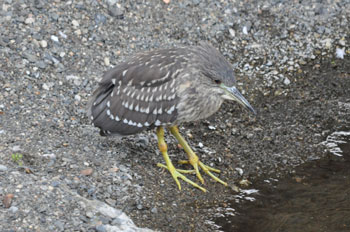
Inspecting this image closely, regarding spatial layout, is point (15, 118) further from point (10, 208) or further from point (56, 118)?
point (10, 208)

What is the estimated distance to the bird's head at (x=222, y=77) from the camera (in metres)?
6.99

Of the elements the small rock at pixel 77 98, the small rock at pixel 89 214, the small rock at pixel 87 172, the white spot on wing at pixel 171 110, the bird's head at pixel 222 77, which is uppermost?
the bird's head at pixel 222 77

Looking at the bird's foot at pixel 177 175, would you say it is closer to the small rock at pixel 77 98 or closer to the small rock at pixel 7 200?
the small rock at pixel 77 98

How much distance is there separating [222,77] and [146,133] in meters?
1.70

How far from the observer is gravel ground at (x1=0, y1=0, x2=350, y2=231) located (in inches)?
267

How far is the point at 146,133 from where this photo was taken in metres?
8.25

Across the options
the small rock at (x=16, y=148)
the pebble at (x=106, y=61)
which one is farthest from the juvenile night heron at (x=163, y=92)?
the pebble at (x=106, y=61)

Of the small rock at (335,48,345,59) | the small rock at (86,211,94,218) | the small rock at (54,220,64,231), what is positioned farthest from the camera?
the small rock at (335,48,345,59)

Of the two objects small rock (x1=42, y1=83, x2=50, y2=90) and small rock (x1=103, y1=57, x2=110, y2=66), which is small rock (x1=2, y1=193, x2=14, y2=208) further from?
small rock (x1=103, y1=57, x2=110, y2=66)

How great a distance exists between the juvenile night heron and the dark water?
0.73 metres

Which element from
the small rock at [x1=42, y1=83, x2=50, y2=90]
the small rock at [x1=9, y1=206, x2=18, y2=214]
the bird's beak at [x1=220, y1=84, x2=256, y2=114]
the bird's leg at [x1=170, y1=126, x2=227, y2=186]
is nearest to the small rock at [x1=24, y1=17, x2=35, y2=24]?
the small rock at [x1=42, y1=83, x2=50, y2=90]

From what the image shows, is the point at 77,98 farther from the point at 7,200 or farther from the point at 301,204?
the point at 301,204

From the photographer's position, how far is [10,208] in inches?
240

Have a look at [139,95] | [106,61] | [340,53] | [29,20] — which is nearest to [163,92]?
[139,95]
